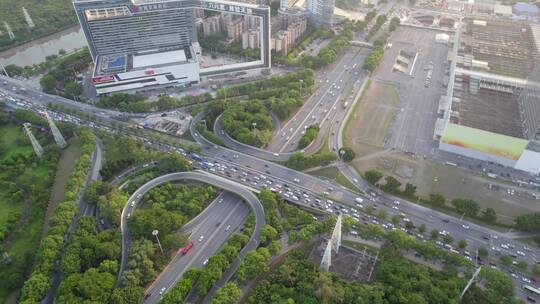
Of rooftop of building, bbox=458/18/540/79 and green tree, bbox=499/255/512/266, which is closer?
green tree, bbox=499/255/512/266

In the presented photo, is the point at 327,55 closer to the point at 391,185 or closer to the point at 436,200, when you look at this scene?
Answer: the point at 391,185

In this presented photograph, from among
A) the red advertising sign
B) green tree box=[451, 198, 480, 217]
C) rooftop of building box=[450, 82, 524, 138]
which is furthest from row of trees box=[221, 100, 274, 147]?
rooftop of building box=[450, 82, 524, 138]

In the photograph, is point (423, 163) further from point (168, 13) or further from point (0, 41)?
point (0, 41)

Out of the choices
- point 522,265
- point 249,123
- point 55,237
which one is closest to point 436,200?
point 522,265

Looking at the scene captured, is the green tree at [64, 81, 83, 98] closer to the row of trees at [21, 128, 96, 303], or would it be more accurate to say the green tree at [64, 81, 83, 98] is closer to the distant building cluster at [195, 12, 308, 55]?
the row of trees at [21, 128, 96, 303]

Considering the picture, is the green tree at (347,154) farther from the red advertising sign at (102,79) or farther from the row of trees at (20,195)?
the red advertising sign at (102,79)

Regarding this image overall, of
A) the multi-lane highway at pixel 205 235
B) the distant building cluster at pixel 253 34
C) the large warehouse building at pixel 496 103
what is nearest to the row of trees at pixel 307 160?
the multi-lane highway at pixel 205 235

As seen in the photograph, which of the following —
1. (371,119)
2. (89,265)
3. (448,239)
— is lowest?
(89,265)
